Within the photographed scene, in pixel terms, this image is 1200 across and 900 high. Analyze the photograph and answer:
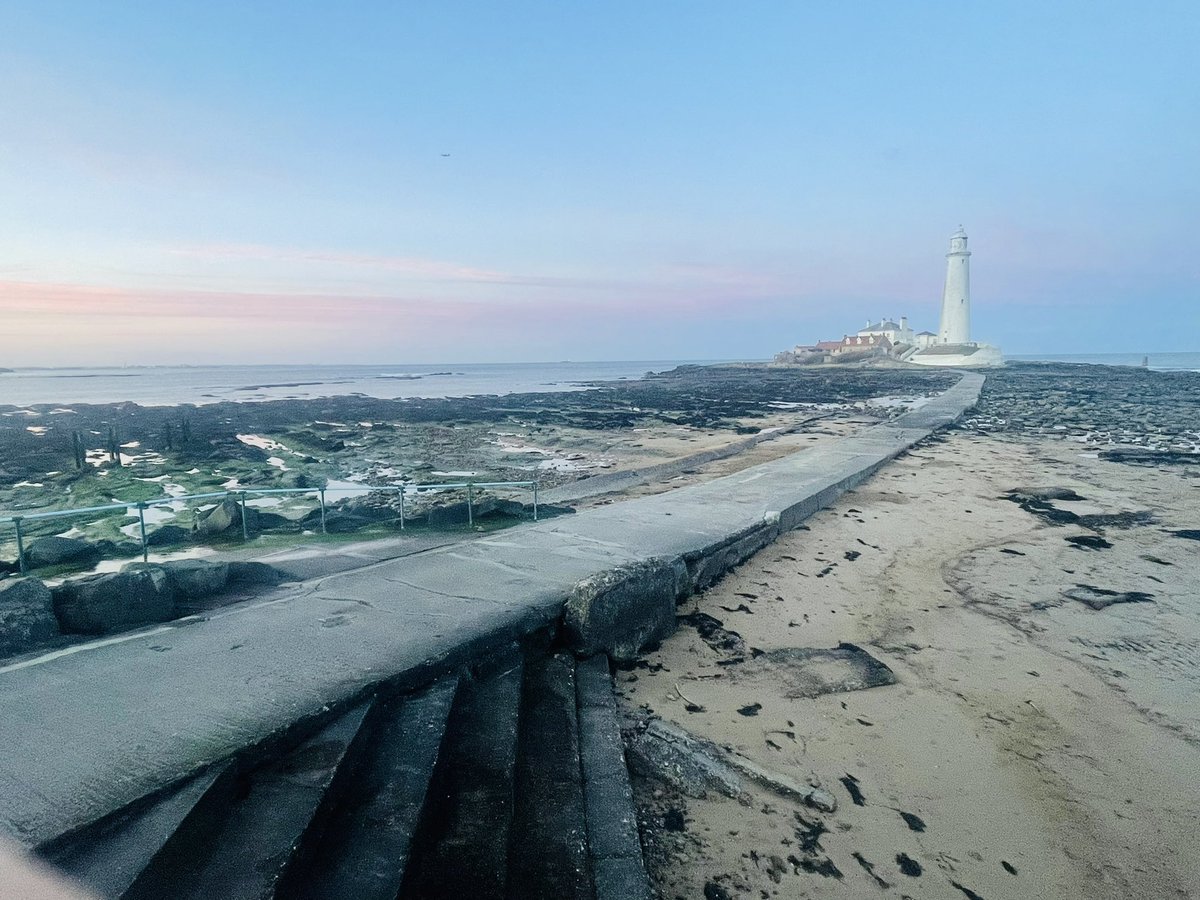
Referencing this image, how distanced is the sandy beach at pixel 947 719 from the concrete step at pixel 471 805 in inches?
30.6

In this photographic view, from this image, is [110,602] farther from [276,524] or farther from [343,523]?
[276,524]

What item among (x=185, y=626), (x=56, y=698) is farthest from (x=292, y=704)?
(x=185, y=626)

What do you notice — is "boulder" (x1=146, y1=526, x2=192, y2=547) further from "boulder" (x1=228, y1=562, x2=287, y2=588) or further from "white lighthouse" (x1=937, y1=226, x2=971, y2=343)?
"white lighthouse" (x1=937, y1=226, x2=971, y2=343)

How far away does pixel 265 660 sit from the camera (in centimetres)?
347

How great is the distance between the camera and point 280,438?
20.6m

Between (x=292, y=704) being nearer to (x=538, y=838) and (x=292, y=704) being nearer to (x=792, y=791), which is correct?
(x=538, y=838)

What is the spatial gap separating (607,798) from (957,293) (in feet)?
254

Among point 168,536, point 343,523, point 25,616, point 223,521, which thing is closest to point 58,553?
point 168,536

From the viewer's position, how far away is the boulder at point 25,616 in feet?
11.6

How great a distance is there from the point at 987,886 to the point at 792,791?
88cm

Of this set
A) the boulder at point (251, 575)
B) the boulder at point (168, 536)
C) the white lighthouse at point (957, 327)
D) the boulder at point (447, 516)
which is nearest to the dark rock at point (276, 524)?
the boulder at point (168, 536)

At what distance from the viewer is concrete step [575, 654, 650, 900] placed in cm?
259

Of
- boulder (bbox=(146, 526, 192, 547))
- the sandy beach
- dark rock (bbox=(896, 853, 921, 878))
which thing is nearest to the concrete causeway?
the sandy beach

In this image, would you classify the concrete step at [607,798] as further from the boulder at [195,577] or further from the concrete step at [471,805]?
the boulder at [195,577]
